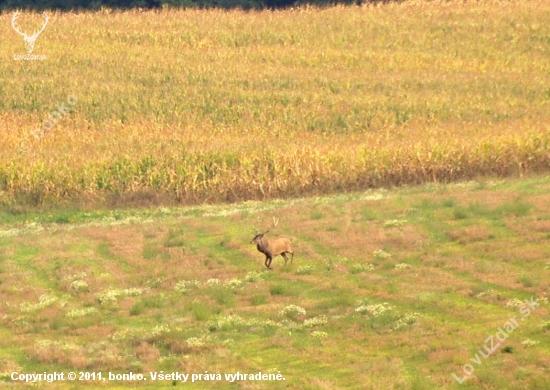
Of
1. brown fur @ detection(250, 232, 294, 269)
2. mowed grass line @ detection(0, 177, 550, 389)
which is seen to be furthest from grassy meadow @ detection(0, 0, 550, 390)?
brown fur @ detection(250, 232, 294, 269)

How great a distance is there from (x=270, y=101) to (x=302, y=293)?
2225cm

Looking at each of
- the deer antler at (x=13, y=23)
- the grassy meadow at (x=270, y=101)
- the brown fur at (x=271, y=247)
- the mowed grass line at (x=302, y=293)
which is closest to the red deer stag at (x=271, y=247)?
the brown fur at (x=271, y=247)

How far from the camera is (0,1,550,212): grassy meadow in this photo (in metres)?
29.8

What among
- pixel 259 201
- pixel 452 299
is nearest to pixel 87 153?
Answer: pixel 259 201

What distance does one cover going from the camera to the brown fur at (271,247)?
744 inches

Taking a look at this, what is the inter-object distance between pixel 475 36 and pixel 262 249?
34.8m

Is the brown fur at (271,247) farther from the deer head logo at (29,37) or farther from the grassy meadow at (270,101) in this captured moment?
the deer head logo at (29,37)

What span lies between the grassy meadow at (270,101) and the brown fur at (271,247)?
9750 mm

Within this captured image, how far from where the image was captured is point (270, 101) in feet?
129

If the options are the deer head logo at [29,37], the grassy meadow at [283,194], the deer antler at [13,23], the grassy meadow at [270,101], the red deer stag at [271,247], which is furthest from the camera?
the deer antler at [13,23]

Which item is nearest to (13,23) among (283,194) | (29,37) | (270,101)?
(29,37)

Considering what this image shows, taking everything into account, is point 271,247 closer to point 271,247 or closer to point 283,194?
point 271,247

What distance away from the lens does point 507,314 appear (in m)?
15.3

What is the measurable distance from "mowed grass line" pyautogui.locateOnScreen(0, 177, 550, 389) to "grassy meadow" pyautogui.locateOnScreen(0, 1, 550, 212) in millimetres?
3170
